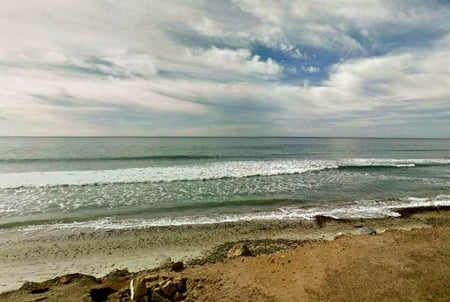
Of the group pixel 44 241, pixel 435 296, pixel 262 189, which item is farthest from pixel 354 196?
pixel 44 241

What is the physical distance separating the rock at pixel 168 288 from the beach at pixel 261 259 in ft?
1.21

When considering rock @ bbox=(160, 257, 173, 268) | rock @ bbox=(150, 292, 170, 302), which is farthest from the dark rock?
rock @ bbox=(160, 257, 173, 268)

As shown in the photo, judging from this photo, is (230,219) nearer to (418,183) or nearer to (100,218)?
(100,218)

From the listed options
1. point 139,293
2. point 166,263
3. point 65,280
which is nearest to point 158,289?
point 139,293

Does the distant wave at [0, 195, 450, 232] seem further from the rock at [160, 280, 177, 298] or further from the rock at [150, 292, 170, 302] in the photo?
the rock at [150, 292, 170, 302]

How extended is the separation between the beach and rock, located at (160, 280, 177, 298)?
37cm

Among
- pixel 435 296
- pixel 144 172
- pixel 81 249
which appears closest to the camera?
pixel 435 296

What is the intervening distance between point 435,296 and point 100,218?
1302 centimetres

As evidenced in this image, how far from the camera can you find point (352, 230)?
465 inches

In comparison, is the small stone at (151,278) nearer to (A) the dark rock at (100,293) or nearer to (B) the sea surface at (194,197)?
(A) the dark rock at (100,293)

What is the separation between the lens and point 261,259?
25.5 feet

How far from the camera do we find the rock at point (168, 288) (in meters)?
5.96

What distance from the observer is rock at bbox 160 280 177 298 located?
19.5 feet

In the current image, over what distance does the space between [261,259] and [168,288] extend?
2869 millimetres
